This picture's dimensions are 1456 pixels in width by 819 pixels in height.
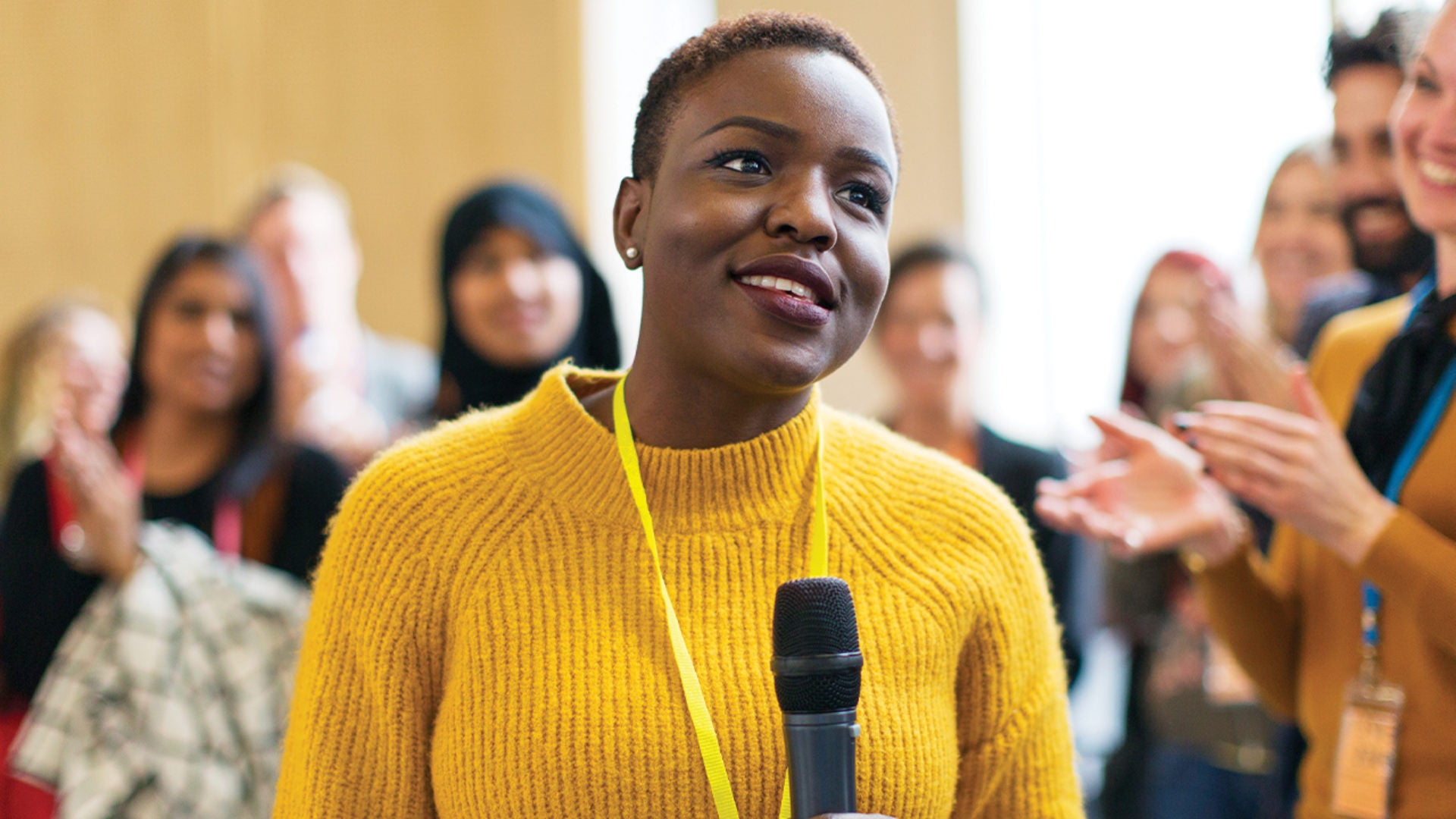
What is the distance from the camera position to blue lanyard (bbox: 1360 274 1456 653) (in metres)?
1.94

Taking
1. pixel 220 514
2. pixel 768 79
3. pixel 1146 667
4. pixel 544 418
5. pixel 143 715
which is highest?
pixel 768 79

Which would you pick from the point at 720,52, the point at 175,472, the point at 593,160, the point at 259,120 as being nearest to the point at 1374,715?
the point at 720,52

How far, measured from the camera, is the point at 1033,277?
232 inches

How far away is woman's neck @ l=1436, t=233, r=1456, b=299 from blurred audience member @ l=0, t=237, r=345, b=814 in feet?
7.17

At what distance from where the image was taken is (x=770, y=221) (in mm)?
1311

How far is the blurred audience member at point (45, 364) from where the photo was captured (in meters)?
4.35

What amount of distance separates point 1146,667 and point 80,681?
2.41 meters

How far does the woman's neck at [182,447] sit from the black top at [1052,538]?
1.79m

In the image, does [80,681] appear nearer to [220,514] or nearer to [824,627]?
[220,514]

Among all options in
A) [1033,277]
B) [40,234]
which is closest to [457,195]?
[40,234]

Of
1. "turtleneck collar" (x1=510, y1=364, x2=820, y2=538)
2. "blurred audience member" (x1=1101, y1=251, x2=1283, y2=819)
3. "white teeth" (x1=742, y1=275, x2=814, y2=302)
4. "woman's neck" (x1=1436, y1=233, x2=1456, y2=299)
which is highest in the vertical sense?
"white teeth" (x1=742, y1=275, x2=814, y2=302)

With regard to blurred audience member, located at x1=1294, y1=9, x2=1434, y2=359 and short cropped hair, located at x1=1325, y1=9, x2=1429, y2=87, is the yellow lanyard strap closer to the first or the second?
short cropped hair, located at x1=1325, y1=9, x2=1429, y2=87

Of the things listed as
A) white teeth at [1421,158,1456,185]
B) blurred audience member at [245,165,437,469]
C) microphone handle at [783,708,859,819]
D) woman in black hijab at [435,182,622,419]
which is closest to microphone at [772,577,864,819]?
microphone handle at [783,708,859,819]

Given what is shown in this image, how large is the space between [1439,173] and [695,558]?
48.3 inches
